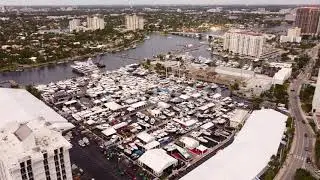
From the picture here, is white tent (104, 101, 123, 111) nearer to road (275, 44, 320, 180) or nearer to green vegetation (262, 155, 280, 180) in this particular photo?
green vegetation (262, 155, 280, 180)

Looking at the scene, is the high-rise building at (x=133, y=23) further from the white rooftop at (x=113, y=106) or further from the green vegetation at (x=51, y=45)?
the white rooftop at (x=113, y=106)

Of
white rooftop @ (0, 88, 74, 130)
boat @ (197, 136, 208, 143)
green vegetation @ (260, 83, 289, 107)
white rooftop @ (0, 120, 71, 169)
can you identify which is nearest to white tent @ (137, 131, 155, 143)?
boat @ (197, 136, 208, 143)

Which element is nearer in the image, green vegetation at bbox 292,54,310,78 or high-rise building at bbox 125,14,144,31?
green vegetation at bbox 292,54,310,78

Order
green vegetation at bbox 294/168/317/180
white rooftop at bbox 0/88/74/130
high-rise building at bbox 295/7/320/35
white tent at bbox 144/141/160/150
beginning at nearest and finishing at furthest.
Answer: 1. green vegetation at bbox 294/168/317/180
2. white tent at bbox 144/141/160/150
3. white rooftop at bbox 0/88/74/130
4. high-rise building at bbox 295/7/320/35

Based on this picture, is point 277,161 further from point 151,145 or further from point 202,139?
point 151,145

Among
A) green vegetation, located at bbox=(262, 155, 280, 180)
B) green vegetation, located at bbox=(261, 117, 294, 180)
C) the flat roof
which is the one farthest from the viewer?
green vegetation, located at bbox=(261, 117, 294, 180)

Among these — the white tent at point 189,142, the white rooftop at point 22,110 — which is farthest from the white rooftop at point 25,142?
the white tent at point 189,142

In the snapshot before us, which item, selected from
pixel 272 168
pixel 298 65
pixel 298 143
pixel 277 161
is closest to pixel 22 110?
pixel 272 168
